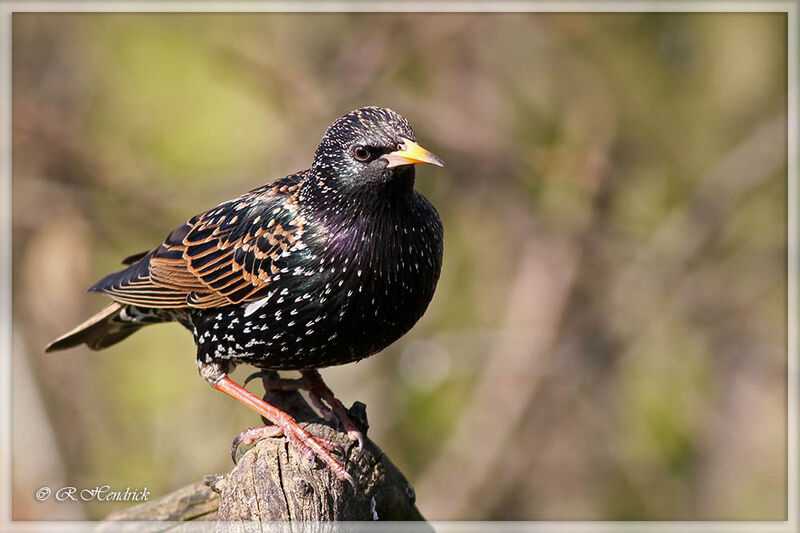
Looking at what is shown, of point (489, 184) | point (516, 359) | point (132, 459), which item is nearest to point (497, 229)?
point (489, 184)

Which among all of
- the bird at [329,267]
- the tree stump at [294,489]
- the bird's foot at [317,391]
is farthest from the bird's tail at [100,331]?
the tree stump at [294,489]

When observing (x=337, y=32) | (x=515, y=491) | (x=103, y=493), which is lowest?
(x=515, y=491)

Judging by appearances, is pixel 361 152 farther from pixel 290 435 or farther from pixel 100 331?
pixel 100 331

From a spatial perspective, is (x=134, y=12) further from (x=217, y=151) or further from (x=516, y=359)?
(x=516, y=359)

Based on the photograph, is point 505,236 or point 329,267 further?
point 505,236

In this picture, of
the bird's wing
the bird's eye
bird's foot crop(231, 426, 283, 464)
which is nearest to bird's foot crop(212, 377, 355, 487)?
bird's foot crop(231, 426, 283, 464)

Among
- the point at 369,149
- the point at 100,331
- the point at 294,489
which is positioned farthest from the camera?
the point at 100,331

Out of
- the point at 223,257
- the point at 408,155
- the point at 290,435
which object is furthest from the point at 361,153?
the point at 290,435

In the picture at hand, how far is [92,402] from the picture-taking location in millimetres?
8766

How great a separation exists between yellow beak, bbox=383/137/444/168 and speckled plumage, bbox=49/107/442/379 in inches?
0.8

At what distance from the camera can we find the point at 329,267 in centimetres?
Result: 407

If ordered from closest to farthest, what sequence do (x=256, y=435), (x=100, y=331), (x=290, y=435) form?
(x=290, y=435) < (x=256, y=435) < (x=100, y=331)

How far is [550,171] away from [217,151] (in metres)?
A: 3.35

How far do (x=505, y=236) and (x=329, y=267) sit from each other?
5231 millimetres
